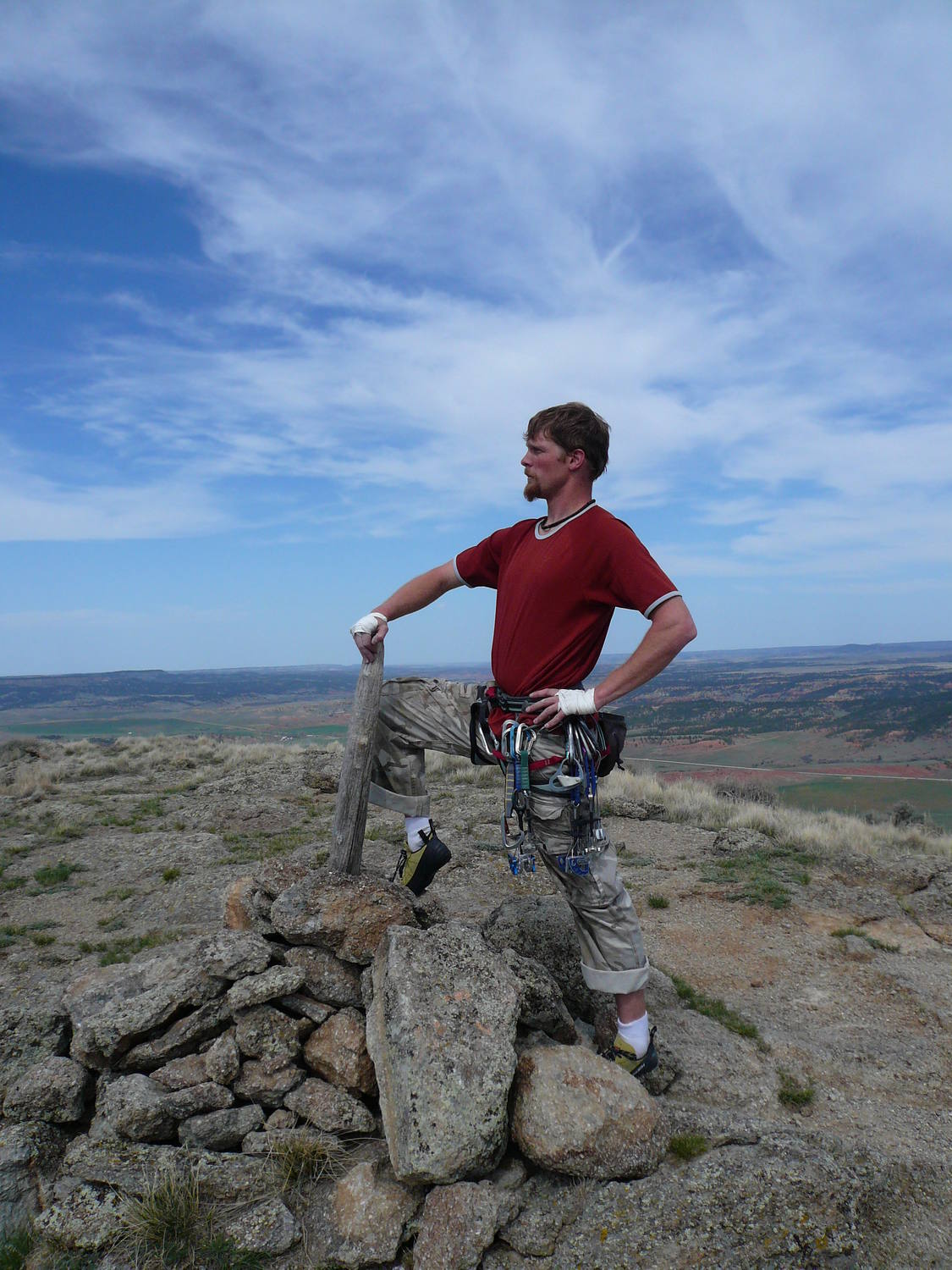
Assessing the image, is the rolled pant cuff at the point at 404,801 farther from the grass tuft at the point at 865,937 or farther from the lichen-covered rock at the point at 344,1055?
the grass tuft at the point at 865,937

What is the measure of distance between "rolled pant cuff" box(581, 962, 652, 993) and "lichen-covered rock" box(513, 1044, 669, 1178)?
0.46m

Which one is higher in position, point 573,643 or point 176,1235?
point 573,643

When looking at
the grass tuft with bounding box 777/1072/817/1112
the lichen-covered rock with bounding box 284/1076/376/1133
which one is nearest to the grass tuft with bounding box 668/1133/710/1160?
the grass tuft with bounding box 777/1072/817/1112

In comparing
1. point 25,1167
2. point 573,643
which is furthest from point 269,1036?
point 573,643

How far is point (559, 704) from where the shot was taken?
4066 millimetres

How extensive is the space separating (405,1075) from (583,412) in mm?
3485

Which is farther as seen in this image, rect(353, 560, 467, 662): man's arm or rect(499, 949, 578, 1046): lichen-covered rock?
rect(353, 560, 467, 662): man's arm

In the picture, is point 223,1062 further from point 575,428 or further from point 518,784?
point 575,428

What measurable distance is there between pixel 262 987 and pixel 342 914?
1.86 feet

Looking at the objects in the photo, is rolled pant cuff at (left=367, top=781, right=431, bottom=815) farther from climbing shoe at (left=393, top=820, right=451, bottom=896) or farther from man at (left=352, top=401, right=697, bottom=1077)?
man at (left=352, top=401, right=697, bottom=1077)

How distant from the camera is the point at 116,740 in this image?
79.0ft

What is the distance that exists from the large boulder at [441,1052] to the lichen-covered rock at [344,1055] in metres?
0.18

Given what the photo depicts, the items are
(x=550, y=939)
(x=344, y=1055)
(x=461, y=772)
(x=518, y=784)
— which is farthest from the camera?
(x=461, y=772)

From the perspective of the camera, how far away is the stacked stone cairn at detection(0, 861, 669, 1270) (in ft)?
11.4
